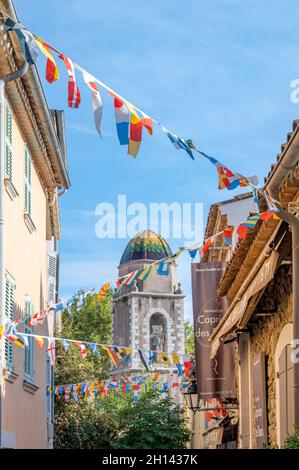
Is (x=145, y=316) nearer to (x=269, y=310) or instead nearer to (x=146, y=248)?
(x=146, y=248)

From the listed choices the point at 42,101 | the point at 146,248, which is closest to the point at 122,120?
the point at 42,101

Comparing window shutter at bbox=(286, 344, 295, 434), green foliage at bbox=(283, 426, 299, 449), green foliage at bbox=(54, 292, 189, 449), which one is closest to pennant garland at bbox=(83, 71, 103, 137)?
green foliage at bbox=(283, 426, 299, 449)

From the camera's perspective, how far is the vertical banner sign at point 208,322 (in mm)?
19266

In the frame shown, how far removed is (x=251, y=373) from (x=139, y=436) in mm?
19372

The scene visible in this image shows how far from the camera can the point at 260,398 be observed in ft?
50.2

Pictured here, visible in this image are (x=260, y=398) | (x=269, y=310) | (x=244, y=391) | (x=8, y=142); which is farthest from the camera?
(x=244, y=391)

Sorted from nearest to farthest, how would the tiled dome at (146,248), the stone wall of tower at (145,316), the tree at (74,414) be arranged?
the tree at (74,414)
the stone wall of tower at (145,316)
the tiled dome at (146,248)

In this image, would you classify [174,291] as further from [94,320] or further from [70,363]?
[70,363]

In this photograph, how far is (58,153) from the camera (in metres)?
18.7

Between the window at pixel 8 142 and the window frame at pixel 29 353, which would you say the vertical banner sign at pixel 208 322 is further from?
the window at pixel 8 142

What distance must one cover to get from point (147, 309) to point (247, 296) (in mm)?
60491

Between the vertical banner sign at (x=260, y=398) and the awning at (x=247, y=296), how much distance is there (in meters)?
0.71

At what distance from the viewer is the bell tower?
71488 mm

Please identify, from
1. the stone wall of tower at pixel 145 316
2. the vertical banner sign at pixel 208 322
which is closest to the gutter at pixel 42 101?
the vertical banner sign at pixel 208 322
